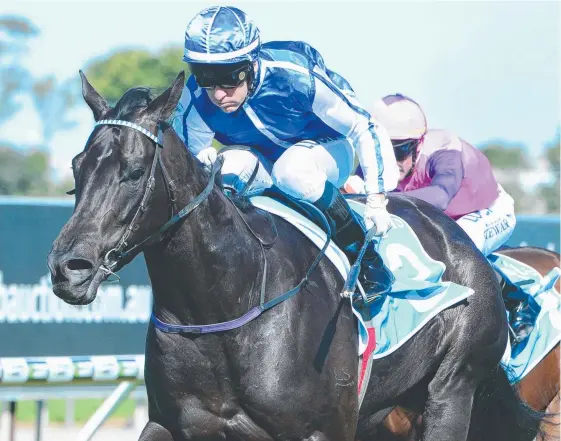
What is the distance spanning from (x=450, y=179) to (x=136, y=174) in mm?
2381

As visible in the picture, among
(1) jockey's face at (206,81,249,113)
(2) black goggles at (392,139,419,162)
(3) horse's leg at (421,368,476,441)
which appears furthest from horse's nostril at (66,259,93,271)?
(2) black goggles at (392,139,419,162)

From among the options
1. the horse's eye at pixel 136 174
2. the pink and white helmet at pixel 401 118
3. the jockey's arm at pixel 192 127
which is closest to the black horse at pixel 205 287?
the horse's eye at pixel 136 174

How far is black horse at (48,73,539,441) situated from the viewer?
3094 millimetres

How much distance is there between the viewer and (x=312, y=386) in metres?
3.50

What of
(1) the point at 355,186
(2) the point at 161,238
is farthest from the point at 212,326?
(1) the point at 355,186

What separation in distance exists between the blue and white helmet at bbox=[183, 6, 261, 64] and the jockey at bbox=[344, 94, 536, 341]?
1554 millimetres

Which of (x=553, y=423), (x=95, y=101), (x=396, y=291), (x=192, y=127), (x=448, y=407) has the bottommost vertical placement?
(x=553, y=423)

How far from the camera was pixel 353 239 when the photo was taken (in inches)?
159

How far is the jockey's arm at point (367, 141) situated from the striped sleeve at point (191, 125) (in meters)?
0.46

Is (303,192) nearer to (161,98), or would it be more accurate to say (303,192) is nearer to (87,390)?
(161,98)

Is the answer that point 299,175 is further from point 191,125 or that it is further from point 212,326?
point 212,326

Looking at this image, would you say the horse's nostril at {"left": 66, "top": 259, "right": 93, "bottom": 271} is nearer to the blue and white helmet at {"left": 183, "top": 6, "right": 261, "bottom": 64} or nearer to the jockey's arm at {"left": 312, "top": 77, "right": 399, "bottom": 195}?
the blue and white helmet at {"left": 183, "top": 6, "right": 261, "bottom": 64}

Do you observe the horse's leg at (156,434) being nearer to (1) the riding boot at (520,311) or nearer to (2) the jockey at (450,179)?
(2) the jockey at (450,179)

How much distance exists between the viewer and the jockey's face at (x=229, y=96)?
3.61 metres
